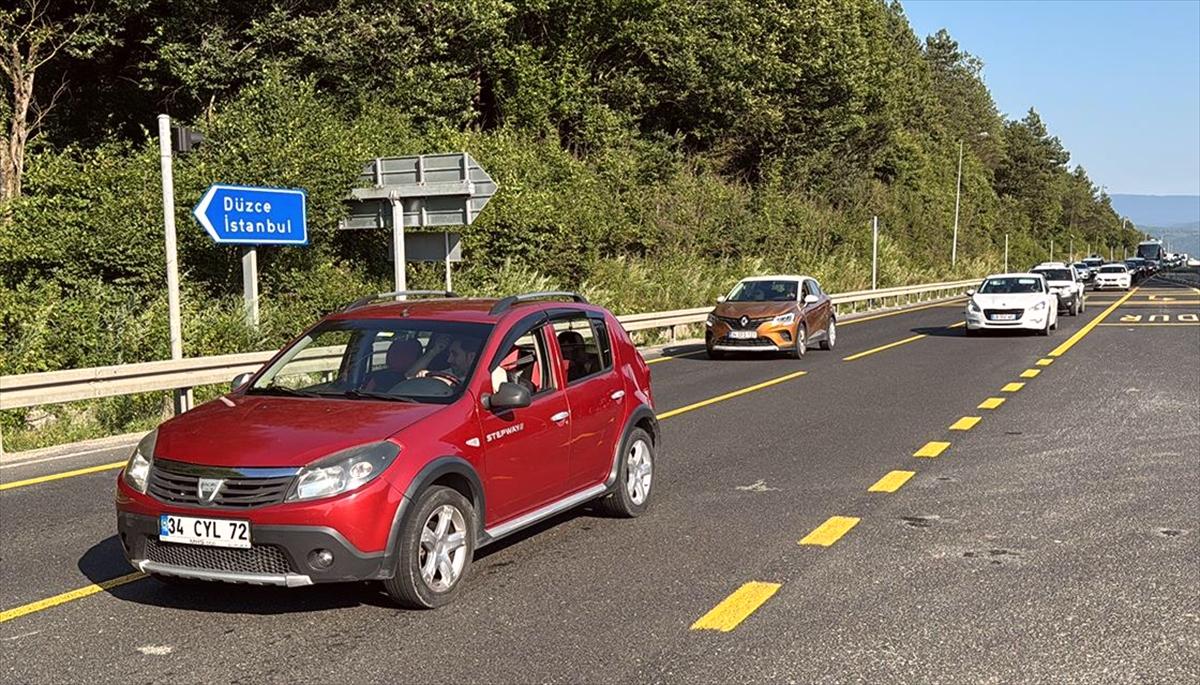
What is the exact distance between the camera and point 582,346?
729 cm

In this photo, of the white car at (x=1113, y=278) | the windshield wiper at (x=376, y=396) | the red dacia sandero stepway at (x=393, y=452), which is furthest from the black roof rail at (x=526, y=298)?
the white car at (x=1113, y=278)

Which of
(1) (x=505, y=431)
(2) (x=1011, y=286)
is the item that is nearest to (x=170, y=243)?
(1) (x=505, y=431)

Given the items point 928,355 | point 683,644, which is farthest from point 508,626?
point 928,355

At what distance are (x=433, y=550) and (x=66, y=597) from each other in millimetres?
2049

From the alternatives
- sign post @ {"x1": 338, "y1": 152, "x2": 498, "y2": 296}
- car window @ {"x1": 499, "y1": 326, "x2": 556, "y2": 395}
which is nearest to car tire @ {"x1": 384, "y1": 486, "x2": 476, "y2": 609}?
car window @ {"x1": 499, "y1": 326, "x2": 556, "y2": 395}

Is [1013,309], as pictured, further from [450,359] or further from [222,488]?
[222,488]

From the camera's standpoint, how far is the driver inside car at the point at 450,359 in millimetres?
6108

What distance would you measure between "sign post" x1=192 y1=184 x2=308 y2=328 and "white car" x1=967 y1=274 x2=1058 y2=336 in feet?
50.8

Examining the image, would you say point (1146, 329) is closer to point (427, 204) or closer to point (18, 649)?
point (427, 204)

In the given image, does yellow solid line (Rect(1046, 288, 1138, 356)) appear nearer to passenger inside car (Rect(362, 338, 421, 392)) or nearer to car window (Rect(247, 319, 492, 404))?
car window (Rect(247, 319, 492, 404))

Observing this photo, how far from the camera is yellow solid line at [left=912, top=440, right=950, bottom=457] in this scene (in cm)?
988

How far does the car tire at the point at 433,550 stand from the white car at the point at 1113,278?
2370 inches

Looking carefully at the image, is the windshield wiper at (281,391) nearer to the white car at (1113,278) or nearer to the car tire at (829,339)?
the car tire at (829,339)

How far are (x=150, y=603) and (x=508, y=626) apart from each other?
6.32ft
